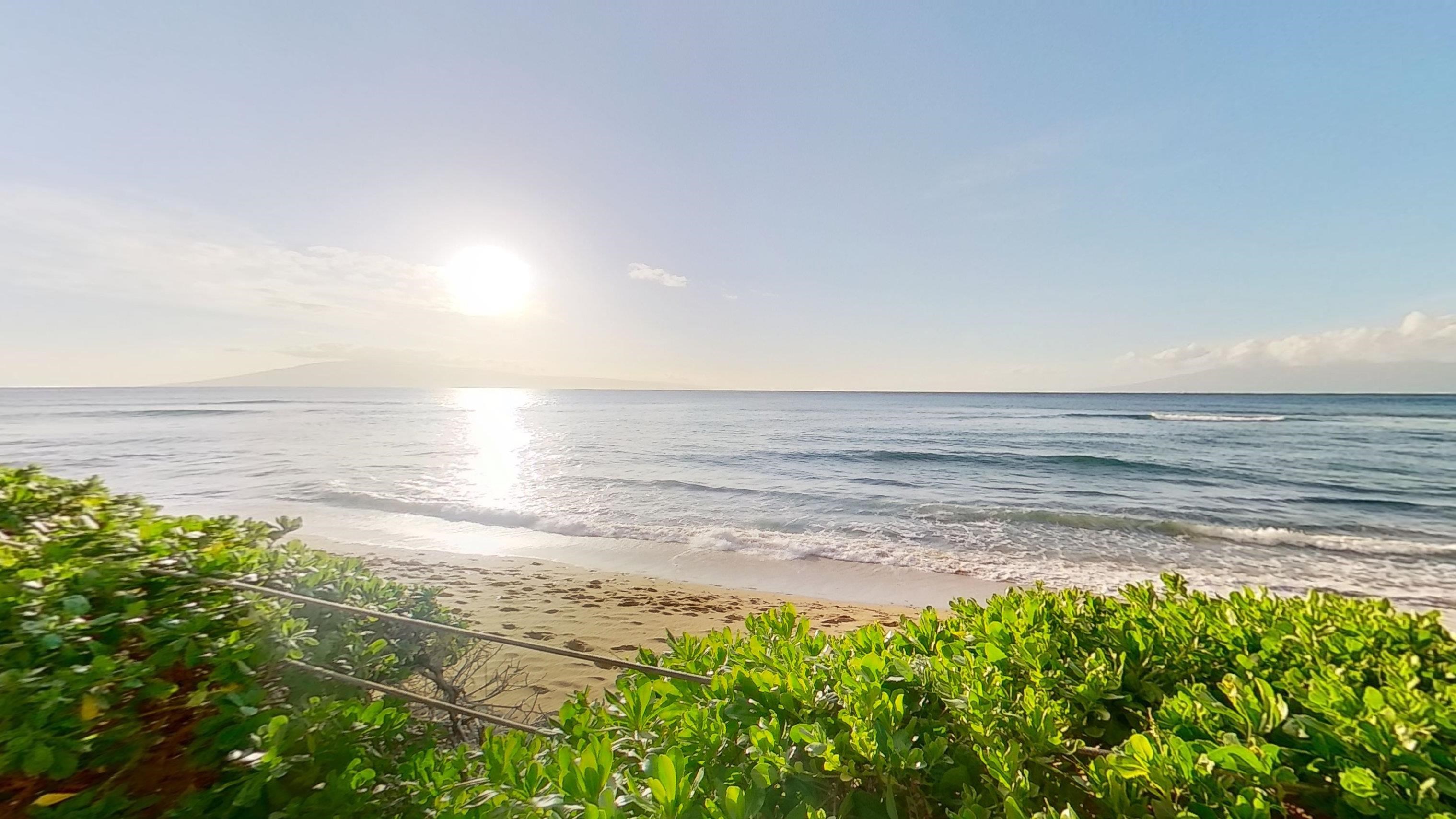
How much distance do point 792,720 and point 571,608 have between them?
6976mm

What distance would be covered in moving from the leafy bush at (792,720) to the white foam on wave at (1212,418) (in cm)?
5705

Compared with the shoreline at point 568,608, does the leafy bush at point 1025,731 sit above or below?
above

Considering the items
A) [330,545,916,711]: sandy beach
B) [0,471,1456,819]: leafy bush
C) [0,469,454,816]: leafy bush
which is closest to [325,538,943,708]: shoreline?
[330,545,916,711]: sandy beach

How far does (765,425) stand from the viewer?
4531 cm

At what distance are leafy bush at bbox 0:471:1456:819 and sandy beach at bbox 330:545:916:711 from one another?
10.9 feet

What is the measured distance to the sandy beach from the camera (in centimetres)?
553

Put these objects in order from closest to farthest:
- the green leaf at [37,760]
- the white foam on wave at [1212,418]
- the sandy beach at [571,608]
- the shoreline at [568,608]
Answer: the green leaf at [37,760], the shoreline at [568,608], the sandy beach at [571,608], the white foam on wave at [1212,418]

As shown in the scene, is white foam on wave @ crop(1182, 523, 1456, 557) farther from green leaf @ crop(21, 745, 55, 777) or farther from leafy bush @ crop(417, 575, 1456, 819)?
green leaf @ crop(21, 745, 55, 777)

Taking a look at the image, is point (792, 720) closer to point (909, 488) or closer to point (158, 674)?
point (158, 674)

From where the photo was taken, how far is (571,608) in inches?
306

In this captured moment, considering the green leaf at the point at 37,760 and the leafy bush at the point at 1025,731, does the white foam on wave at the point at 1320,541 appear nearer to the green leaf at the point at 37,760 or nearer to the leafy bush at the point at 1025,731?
the leafy bush at the point at 1025,731

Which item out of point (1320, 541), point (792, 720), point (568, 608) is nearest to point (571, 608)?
point (568, 608)

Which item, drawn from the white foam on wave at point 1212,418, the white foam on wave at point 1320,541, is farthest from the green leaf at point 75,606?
the white foam on wave at point 1212,418

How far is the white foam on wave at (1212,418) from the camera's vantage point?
46031mm
